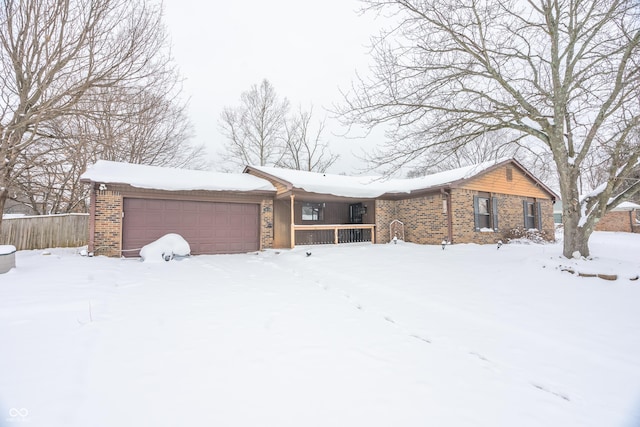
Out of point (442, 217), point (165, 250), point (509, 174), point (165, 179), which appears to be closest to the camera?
point (165, 250)

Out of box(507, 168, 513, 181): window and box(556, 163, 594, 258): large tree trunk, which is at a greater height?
box(507, 168, 513, 181): window

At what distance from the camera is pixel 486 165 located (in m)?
12.7

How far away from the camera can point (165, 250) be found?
29.7 feet

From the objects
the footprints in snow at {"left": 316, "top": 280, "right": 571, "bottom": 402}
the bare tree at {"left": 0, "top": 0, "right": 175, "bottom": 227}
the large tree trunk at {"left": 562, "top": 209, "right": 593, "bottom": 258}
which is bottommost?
the footprints in snow at {"left": 316, "top": 280, "right": 571, "bottom": 402}

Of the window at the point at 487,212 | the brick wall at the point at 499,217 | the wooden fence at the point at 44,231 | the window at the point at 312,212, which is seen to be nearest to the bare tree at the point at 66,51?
the wooden fence at the point at 44,231

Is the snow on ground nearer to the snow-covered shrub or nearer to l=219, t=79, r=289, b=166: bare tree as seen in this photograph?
the snow-covered shrub

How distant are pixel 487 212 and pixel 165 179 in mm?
13454

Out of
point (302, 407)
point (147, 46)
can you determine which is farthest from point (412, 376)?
point (147, 46)

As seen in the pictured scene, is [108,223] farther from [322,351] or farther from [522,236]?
[522,236]

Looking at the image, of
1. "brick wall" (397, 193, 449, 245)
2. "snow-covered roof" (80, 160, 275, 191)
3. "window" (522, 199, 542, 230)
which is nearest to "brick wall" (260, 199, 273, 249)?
"snow-covered roof" (80, 160, 275, 191)

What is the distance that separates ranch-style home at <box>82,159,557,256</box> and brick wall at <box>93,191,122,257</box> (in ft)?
0.09

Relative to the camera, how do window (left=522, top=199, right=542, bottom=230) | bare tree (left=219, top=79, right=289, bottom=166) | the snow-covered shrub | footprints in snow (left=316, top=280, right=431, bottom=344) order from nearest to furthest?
footprints in snow (left=316, top=280, right=431, bottom=344)
the snow-covered shrub
window (left=522, top=199, right=542, bottom=230)
bare tree (left=219, top=79, right=289, bottom=166)

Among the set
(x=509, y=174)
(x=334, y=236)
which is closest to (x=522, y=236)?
(x=509, y=174)

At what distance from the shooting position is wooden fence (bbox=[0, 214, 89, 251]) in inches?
432
